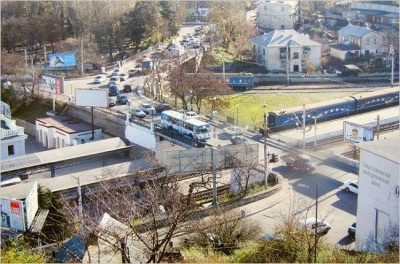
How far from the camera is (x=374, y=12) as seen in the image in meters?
24.7

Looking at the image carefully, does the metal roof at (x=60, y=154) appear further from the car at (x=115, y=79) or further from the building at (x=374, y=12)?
the building at (x=374, y=12)

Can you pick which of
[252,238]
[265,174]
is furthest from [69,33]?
[252,238]

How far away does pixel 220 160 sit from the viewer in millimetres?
8102

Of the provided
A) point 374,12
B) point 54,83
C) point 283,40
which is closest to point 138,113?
point 54,83

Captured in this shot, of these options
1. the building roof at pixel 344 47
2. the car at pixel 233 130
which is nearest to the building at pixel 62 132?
the car at pixel 233 130

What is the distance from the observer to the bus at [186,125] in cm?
1052

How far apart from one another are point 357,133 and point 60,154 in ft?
15.5

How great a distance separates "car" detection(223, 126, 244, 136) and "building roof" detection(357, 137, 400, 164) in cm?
534

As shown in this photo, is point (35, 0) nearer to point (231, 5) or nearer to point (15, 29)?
point (15, 29)

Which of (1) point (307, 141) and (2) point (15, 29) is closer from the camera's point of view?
(1) point (307, 141)

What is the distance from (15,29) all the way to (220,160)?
39.2 ft

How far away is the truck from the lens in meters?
9.43

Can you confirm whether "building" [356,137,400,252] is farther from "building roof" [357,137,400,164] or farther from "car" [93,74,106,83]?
"car" [93,74,106,83]

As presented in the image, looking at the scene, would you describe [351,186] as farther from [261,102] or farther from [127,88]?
[127,88]
